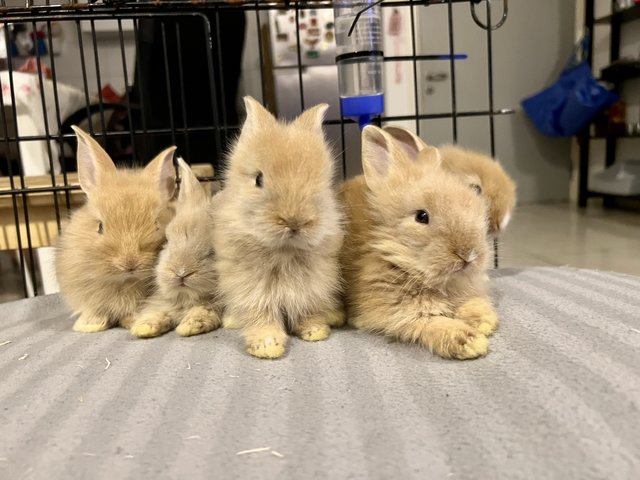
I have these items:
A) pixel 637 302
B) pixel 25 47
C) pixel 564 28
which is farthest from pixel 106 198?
pixel 564 28

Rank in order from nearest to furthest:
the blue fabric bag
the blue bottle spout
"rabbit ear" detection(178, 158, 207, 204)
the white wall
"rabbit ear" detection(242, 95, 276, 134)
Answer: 1. "rabbit ear" detection(242, 95, 276, 134)
2. "rabbit ear" detection(178, 158, 207, 204)
3. the blue bottle spout
4. the blue fabric bag
5. the white wall

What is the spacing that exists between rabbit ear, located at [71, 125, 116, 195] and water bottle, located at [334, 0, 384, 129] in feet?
1.69

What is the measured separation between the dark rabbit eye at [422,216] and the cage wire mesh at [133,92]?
215 mm

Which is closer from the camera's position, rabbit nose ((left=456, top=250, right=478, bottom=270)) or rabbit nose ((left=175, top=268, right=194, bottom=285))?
rabbit nose ((left=456, top=250, right=478, bottom=270))

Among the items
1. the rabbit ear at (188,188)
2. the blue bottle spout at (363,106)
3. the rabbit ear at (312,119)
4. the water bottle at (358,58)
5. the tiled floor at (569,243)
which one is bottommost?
the tiled floor at (569,243)

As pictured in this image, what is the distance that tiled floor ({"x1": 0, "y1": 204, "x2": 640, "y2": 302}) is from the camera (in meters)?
1.99

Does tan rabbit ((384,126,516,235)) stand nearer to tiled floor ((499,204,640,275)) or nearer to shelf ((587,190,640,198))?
tiled floor ((499,204,640,275))

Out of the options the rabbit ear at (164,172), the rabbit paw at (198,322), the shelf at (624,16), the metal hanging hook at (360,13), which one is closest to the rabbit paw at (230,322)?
the rabbit paw at (198,322)

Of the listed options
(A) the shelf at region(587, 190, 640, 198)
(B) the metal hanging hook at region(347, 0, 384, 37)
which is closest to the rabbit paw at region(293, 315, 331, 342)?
(B) the metal hanging hook at region(347, 0, 384, 37)

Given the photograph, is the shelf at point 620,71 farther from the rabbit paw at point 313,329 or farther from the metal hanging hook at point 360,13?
the rabbit paw at point 313,329

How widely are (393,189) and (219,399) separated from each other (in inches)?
16.4

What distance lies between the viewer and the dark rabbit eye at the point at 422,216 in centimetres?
82

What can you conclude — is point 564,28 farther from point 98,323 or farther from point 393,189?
point 98,323

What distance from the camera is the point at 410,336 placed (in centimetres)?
84
